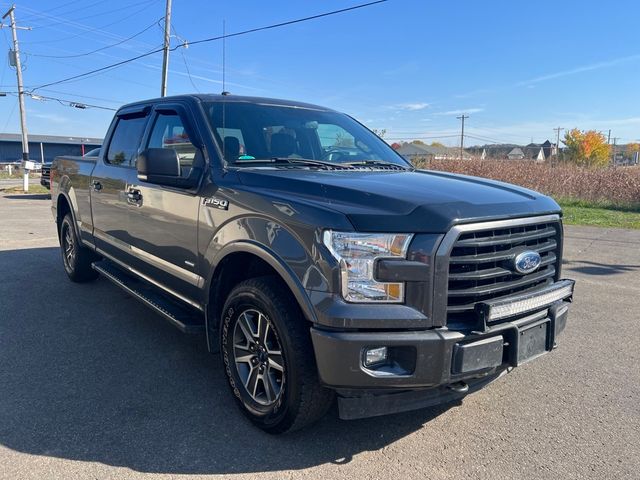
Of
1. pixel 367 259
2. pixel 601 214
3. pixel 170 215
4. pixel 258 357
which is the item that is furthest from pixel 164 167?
pixel 601 214

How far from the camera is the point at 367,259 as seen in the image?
2406mm

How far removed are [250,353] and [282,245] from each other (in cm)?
78

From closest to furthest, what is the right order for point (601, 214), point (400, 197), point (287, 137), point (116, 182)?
1. point (400, 197)
2. point (287, 137)
3. point (116, 182)
4. point (601, 214)

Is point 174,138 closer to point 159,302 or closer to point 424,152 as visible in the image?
point 159,302

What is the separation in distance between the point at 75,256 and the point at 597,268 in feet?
23.8

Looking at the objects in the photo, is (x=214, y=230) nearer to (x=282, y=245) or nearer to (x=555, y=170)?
(x=282, y=245)

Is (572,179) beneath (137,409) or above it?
above

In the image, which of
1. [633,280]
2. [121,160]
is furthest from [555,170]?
[121,160]

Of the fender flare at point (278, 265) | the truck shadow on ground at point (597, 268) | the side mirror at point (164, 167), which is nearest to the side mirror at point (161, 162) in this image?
the side mirror at point (164, 167)

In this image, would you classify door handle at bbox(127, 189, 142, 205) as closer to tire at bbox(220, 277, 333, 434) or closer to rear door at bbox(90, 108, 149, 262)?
rear door at bbox(90, 108, 149, 262)

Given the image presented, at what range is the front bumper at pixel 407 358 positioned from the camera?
238 cm

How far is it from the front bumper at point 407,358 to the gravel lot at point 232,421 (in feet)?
1.68

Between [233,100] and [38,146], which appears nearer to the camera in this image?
[233,100]

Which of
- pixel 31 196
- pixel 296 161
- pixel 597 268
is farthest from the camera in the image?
pixel 31 196
